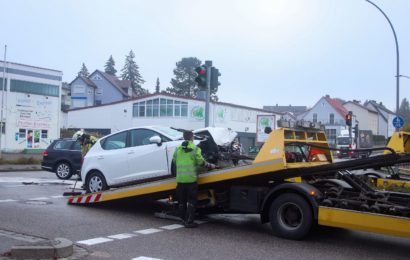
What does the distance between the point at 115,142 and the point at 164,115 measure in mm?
47646

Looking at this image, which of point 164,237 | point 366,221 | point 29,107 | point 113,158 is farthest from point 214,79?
point 29,107

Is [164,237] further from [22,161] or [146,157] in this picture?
[22,161]

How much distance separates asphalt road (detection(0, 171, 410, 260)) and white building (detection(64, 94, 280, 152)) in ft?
147

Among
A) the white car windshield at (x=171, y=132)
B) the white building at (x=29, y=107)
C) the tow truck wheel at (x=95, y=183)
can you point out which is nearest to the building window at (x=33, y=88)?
the white building at (x=29, y=107)

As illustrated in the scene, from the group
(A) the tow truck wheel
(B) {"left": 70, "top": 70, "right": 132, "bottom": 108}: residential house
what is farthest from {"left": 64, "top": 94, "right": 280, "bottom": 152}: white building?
(A) the tow truck wheel

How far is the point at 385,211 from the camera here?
7.77 meters

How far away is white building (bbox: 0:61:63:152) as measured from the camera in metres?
41.8

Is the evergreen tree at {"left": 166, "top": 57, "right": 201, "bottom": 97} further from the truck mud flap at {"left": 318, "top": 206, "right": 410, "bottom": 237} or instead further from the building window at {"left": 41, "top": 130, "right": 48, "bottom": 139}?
the truck mud flap at {"left": 318, "top": 206, "right": 410, "bottom": 237}

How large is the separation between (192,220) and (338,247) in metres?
2.78

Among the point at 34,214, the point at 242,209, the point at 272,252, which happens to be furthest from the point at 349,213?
the point at 34,214

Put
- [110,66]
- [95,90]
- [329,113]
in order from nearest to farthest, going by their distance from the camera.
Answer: [95,90]
[329,113]
[110,66]

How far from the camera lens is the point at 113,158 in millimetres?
11828

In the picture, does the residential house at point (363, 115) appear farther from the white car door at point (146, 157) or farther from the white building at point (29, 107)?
the white car door at point (146, 157)

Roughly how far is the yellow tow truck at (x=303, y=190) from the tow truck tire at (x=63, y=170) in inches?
376
